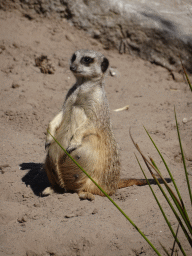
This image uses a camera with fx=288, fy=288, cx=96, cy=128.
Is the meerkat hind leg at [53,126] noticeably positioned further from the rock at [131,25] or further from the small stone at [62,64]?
the rock at [131,25]

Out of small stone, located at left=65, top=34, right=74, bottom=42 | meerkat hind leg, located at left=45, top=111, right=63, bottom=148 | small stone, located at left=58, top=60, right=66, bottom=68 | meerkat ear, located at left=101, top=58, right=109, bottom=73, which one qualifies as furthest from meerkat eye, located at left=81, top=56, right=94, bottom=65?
small stone, located at left=65, top=34, right=74, bottom=42

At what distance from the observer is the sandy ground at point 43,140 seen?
7.00 ft

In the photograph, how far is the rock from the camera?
573 cm

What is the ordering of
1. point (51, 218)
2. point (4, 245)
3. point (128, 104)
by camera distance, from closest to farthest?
point (4, 245) → point (51, 218) → point (128, 104)

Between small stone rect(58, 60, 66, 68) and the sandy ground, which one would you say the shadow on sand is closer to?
the sandy ground

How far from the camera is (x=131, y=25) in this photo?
19.1 feet

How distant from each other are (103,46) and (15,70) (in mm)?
1985

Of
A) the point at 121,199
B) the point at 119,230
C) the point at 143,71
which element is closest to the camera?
A: the point at 119,230

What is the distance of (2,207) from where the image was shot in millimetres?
2529

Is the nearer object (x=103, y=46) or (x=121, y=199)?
(x=121, y=199)

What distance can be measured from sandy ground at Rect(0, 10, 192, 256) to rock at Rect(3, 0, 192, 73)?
207 mm

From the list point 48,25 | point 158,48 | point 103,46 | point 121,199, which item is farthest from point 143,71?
→ point 121,199

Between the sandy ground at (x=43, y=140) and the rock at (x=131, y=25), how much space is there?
0.21 meters

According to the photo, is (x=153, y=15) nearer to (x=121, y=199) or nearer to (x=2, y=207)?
(x=121, y=199)
